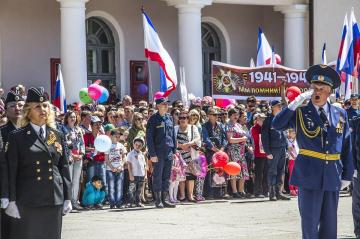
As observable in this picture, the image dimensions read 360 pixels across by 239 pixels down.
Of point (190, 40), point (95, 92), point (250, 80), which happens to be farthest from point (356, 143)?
point (190, 40)

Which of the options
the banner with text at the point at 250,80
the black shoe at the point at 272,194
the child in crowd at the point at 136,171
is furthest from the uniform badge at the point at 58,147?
the banner with text at the point at 250,80

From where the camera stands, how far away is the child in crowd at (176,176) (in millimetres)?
16562

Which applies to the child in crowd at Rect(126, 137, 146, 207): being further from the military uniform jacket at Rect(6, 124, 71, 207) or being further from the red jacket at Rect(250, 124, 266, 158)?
the military uniform jacket at Rect(6, 124, 71, 207)

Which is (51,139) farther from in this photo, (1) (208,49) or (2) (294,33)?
(1) (208,49)

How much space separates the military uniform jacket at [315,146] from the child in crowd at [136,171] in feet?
22.5

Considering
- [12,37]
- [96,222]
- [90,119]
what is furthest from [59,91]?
[12,37]

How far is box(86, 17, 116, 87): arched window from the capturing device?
2584 cm

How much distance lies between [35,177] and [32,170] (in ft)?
0.23

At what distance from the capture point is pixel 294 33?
2695 cm

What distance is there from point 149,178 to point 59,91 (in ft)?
8.47

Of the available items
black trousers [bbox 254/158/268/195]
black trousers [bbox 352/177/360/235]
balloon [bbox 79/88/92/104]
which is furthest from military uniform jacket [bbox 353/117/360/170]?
balloon [bbox 79/88/92/104]

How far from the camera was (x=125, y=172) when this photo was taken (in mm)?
16281

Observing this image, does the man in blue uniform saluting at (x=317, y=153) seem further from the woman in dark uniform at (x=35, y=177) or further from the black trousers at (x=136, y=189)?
the black trousers at (x=136, y=189)

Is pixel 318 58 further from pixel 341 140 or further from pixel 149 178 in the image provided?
pixel 341 140
